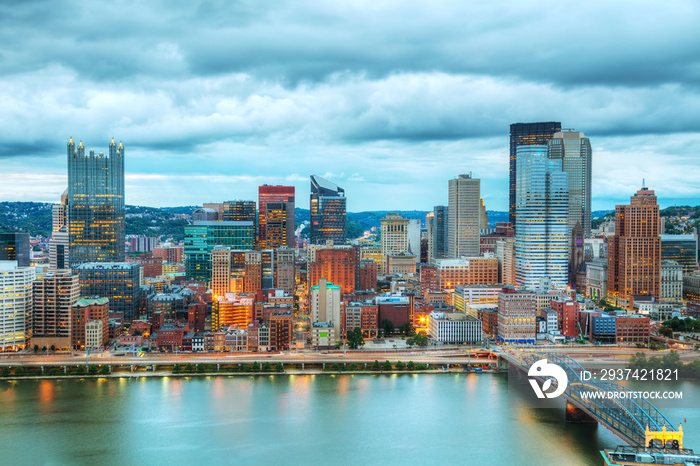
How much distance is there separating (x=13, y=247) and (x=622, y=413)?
111 ft

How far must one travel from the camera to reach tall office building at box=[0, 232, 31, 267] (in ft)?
127

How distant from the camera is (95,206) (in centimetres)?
4338

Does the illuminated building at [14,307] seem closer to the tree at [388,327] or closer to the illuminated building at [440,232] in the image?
the tree at [388,327]

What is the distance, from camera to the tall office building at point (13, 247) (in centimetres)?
3866

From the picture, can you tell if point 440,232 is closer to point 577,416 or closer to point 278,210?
point 278,210

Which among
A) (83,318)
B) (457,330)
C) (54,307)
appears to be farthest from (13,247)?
(457,330)

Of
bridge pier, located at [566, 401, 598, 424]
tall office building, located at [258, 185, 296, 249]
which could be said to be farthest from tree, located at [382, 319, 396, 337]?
tall office building, located at [258, 185, 296, 249]

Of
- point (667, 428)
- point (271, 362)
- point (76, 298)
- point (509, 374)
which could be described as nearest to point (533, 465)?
point (667, 428)

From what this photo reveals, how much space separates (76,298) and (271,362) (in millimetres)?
9354

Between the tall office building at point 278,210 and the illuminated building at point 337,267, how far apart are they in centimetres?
1669

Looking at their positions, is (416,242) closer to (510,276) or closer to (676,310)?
(510,276)

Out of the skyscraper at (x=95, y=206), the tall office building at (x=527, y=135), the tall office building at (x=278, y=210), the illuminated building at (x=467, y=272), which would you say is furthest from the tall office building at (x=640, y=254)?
the skyscraper at (x=95, y=206)

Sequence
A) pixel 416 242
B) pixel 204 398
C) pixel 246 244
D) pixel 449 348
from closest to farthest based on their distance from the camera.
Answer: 1. pixel 204 398
2. pixel 449 348
3. pixel 246 244
4. pixel 416 242

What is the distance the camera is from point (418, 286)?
40.3 metres
